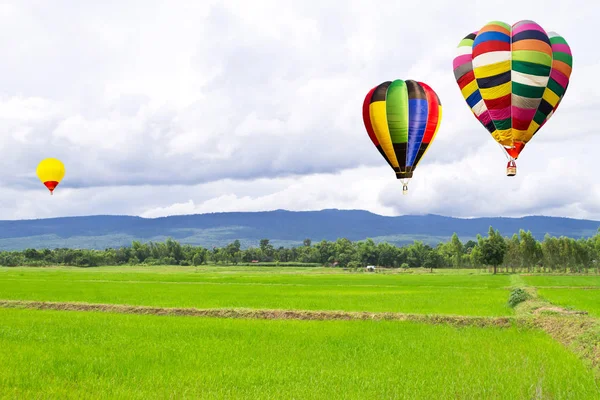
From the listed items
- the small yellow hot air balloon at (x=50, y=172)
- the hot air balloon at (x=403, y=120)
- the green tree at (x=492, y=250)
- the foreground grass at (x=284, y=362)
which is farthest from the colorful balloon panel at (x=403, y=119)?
the green tree at (x=492, y=250)

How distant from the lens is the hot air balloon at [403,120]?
2169cm

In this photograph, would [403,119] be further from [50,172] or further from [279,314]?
[50,172]

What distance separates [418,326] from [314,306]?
6.30m

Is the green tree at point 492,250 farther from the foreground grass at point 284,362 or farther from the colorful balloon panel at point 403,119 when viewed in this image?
the foreground grass at point 284,362

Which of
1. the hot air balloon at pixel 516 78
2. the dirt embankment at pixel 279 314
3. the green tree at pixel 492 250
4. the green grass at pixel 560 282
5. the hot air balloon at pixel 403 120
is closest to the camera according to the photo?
the dirt embankment at pixel 279 314

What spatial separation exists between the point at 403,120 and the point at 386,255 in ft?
269

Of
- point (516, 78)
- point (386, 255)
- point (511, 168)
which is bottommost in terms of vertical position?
point (386, 255)

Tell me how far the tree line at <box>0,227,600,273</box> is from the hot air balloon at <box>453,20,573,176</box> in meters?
56.3

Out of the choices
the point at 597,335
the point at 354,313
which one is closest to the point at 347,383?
the point at 597,335

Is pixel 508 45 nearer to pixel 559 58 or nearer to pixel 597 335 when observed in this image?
pixel 559 58

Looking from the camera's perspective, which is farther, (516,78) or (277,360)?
(516,78)

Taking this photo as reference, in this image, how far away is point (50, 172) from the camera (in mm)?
37719

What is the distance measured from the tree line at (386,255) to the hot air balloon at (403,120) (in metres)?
55.3

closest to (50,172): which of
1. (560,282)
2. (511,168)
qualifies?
(511,168)
